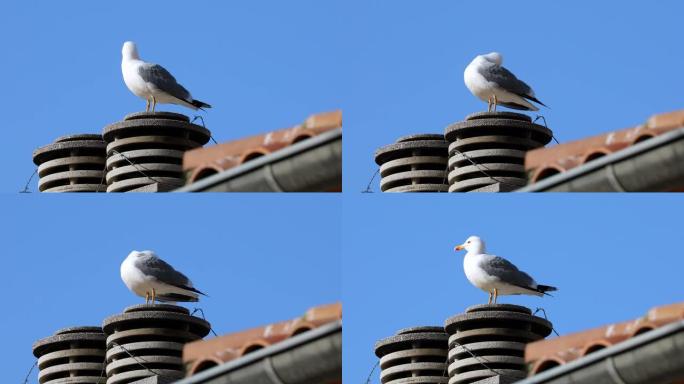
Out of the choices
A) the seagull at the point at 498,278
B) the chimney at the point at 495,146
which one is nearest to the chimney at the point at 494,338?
the seagull at the point at 498,278

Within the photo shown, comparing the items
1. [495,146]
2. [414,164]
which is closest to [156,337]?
[495,146]

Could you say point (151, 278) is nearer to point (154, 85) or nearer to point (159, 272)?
point (159, 272)

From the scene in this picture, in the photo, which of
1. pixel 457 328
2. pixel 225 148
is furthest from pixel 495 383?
pixel 225 148

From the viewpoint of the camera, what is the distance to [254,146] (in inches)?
2840

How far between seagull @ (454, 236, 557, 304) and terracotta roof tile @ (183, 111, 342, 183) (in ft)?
17.9

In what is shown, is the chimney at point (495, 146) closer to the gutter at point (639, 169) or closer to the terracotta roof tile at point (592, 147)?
the terracotta roof tile at point (592, 147)

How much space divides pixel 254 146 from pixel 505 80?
32.7 feet

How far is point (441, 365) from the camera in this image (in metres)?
80.4

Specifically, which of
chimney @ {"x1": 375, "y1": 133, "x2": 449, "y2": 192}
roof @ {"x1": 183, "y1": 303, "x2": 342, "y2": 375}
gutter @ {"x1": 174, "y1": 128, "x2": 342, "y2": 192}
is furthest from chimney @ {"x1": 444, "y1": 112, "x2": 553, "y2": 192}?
roof @ {"x1": 183, "y1": 303, "x2": 342, "y2": 375}

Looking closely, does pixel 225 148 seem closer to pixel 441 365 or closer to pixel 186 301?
pixel 186 301

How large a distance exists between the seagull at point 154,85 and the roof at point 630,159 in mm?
9024

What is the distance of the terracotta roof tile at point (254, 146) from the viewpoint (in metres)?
71.1

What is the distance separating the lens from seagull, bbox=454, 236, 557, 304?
74.3 m

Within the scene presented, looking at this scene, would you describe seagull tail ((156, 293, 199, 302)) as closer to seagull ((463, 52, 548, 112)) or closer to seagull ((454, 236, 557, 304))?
seagull ((454, 236, 557, 304))
